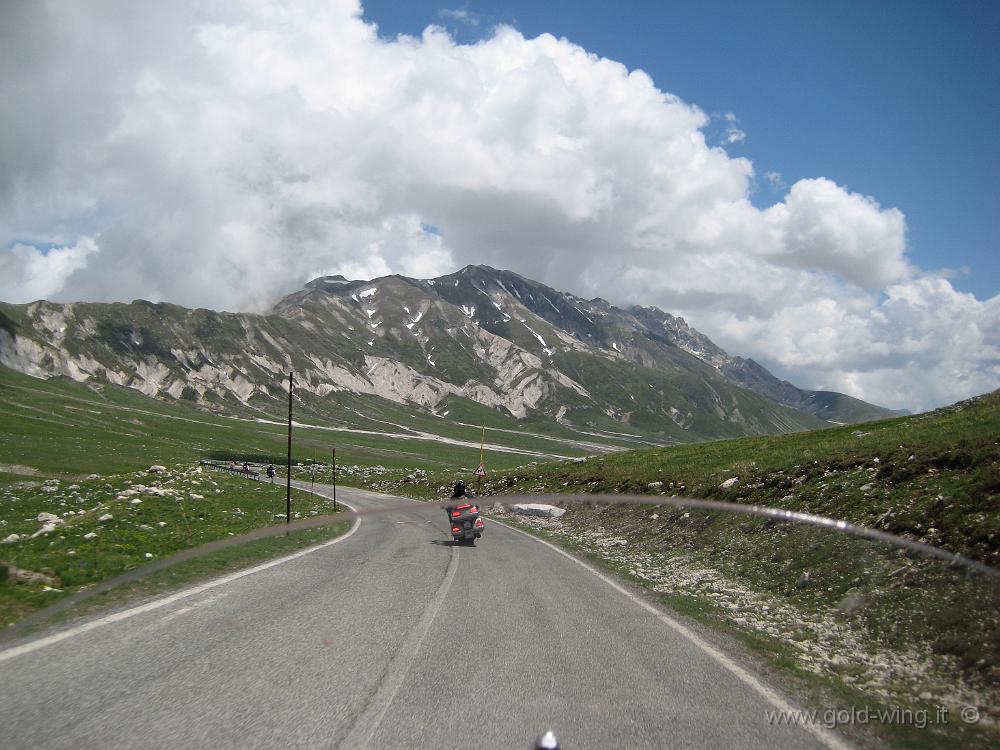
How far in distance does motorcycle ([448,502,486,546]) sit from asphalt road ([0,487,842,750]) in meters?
10.2

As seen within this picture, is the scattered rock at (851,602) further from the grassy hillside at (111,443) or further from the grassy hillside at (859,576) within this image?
the grassy hillside at (111,443)

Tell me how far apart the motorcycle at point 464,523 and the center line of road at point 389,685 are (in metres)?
11.0

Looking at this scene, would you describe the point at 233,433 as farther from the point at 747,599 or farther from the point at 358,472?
the point at 747,599

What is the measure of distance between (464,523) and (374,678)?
49.9ft

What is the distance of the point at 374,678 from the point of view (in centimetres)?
696

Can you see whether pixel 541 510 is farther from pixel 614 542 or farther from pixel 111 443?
pixel 111 443

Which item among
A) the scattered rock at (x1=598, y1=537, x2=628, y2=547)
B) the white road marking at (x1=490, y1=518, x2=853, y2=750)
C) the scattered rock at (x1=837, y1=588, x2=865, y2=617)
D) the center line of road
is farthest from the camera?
the scattered rock at (x1=598, y1=537, x2=628, y2=547)

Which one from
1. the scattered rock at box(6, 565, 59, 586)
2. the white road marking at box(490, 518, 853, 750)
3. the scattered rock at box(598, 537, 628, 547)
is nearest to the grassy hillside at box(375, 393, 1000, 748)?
the scattered rock at box(598, 537, 628, 547)

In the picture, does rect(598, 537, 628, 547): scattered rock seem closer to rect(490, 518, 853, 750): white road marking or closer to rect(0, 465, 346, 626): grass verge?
rect(490, 518, 853, 750): white road marking

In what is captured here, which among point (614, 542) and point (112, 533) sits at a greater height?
point (112, 533)

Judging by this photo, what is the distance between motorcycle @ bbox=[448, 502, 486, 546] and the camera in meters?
22.0

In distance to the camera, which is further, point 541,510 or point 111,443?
point 111,443

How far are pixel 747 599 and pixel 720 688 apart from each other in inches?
273

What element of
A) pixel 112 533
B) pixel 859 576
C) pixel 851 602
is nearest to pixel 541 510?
pixel 112 533
